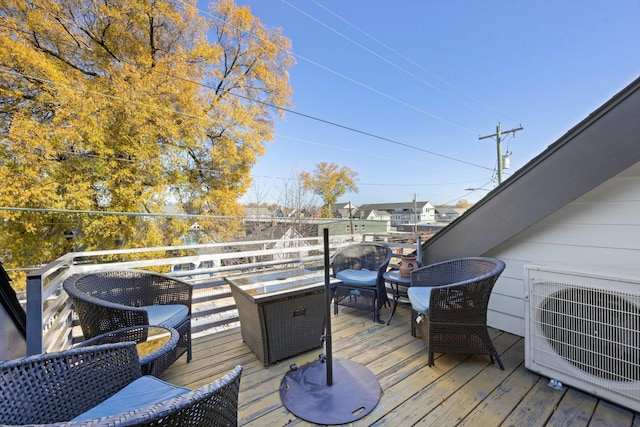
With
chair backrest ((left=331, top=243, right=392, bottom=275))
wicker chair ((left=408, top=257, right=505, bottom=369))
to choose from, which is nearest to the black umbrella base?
wicker chair ((left=408, top=257, right=505, bottom=369))

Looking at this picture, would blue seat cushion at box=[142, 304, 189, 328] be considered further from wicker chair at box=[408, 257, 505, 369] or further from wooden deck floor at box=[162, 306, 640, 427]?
wicker chair at box=[408, 257, 505, 369]

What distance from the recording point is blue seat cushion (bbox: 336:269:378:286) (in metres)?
2.73

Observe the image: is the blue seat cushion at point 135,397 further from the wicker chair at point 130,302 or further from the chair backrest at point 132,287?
the chair backrest at point 132,287

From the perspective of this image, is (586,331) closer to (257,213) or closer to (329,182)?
(257,213)

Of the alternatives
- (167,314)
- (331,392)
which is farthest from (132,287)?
(331,392)

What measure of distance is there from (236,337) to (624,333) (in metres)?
2.71

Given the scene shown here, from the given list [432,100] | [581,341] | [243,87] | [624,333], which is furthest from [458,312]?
[243,87]

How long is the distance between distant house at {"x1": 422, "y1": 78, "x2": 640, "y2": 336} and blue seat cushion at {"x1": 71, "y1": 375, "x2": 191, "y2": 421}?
2222 mm

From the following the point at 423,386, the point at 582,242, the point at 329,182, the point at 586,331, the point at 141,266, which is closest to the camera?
the point at 586,331

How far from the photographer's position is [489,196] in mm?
2326

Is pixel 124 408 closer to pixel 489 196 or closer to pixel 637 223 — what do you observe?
pixel 489 196

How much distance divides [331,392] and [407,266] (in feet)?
5.08

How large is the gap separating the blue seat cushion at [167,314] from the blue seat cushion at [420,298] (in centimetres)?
175

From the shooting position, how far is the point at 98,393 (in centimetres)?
99
